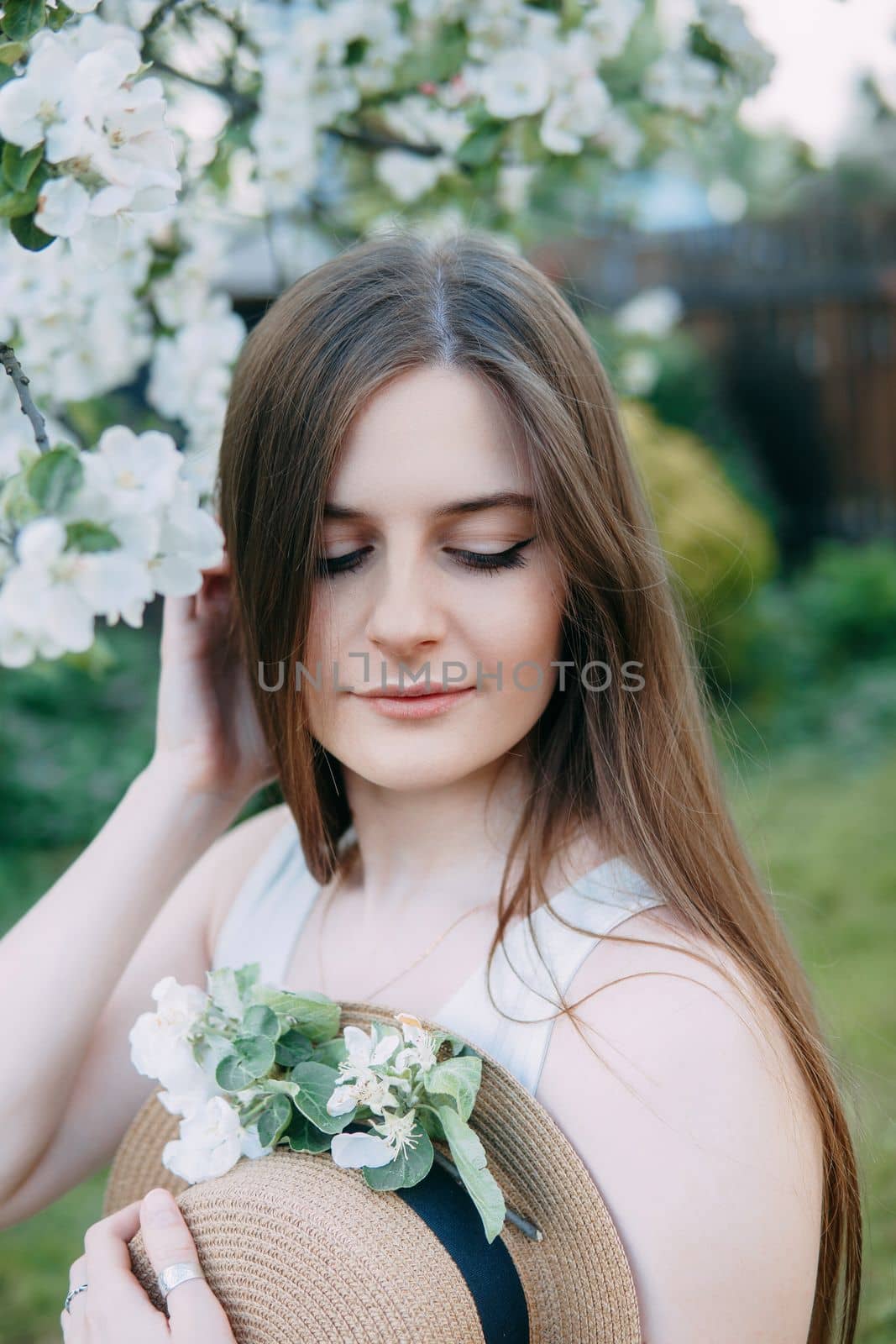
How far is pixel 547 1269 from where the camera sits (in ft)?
4.02

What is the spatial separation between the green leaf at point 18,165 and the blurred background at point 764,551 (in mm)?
875

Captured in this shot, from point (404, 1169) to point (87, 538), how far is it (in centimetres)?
68

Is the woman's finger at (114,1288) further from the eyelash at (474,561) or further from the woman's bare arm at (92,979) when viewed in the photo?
the eyelash at (474,561)

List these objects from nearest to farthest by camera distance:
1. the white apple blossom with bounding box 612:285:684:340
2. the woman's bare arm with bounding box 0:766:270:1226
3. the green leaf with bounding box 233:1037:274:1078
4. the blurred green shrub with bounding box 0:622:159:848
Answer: the green leaf with bounding box 233:1037:274:1078 < the woman's bare arm with bounding box 0:766:270:1226 < the white apple blossom with bounding box 612:285:684:340 < the blurred green shrub with bounding box 0:622:159:848

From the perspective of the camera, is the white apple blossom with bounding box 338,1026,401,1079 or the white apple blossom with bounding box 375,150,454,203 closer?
the white apple blossom with bounding box 338,1026,401,1079

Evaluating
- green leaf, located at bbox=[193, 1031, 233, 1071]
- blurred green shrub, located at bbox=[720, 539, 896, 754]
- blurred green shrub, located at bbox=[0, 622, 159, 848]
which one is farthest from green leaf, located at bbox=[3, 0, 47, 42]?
blurred green shrub, located at bbox=[720, 539, 896, 754]

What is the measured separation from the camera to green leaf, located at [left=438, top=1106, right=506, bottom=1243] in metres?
1.14

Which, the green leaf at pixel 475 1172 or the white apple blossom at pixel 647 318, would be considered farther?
the white apple blossom at pixel 647 318

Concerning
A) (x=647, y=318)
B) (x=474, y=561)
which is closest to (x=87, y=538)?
(x=474, y=561)

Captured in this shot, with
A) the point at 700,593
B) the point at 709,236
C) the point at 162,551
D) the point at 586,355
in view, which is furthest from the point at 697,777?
the point at 709,236

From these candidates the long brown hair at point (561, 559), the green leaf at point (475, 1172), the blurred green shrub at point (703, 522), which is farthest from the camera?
the blurred green shrub at point (703, 522)

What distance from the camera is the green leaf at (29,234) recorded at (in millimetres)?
1010

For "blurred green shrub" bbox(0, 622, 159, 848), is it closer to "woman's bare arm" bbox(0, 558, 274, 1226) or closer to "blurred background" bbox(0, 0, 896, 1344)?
"blurred background" bbox(0, 0, 896, 1344)

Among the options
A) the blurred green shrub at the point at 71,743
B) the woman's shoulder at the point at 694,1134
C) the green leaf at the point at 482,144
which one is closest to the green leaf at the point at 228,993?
the woman's shoulder at the point at 694,1134
